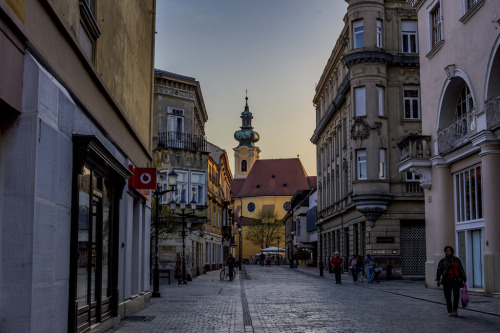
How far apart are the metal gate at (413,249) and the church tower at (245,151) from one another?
108 metres

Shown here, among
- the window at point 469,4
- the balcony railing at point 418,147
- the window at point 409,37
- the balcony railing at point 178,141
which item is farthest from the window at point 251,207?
the window at point 469,4

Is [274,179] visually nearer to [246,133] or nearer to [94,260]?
[246,133]

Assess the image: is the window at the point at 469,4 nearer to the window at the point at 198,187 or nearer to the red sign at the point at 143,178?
the red sign at the point at 143,178

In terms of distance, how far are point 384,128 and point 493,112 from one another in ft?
62.4

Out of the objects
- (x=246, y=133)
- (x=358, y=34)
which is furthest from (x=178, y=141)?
(x=246, y=133)

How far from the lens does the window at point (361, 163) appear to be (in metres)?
40.5

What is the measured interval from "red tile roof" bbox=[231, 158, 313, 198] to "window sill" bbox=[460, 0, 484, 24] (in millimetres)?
106142

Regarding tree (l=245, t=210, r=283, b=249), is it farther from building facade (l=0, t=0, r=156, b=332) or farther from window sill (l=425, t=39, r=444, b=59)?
building facade (l=0, t=0, r=156, b=332)

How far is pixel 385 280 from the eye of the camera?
37.5 m

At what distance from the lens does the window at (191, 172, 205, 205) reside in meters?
44.3

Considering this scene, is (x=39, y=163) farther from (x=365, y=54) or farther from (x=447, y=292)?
(x=365, y=54)

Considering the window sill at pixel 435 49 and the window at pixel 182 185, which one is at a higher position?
the window sill at pixel 435 49

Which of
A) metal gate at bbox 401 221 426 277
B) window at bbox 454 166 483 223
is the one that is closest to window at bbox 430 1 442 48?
window at bbox 454 166 483 223

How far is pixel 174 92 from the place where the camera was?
42.7 m
